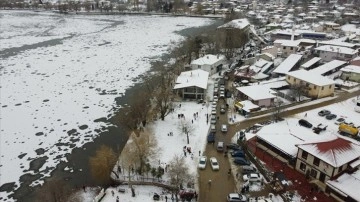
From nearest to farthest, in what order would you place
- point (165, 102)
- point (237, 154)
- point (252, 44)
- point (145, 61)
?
point (237, 154), point (165, 102), point (145, 61), point (252, 44)

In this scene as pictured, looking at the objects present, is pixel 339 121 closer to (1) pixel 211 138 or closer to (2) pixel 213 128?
(2) pixel 213 128

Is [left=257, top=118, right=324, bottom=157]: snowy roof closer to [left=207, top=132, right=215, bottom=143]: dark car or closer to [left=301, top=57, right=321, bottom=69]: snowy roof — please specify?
[left=207, top=132, right=215, bottom=143]: dark car

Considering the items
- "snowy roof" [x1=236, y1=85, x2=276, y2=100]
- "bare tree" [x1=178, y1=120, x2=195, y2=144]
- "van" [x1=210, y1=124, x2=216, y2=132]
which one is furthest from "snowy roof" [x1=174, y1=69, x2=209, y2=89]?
"van" [x1=210, y1=124, x2=216, y2=132]

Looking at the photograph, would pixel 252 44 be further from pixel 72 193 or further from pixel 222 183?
pixel 72 193

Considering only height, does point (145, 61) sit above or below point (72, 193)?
above

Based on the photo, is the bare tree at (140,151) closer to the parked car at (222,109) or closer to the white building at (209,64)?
the parked car at (222,109)

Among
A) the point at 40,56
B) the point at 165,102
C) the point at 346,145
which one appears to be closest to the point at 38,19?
the point at 40,56
